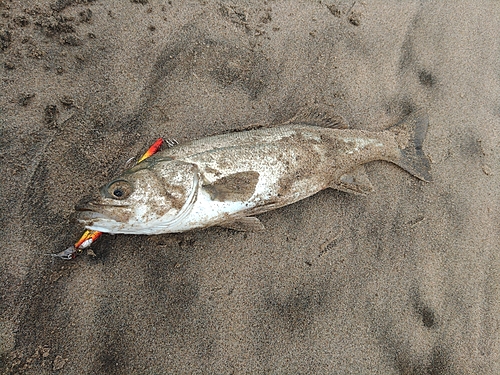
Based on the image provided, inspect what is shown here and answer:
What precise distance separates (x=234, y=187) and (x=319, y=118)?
1.44 metres

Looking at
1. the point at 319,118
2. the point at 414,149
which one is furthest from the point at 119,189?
the point at 414,149

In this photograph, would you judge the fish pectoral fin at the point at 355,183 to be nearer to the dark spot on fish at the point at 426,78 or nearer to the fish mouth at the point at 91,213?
the dark spot on fish at the point at 426,78

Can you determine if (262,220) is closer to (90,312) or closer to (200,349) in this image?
(200,349)

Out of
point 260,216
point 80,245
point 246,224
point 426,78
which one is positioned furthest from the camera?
point 426,78

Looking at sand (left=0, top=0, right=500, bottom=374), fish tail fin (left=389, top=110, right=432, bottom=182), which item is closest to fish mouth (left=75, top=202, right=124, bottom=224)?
sand (left=0, top=0, right=500, bottom=374)

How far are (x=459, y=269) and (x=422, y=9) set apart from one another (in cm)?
362

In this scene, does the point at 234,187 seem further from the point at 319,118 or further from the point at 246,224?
the point at 319,118

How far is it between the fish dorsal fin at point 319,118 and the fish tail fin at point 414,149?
791 millimetres

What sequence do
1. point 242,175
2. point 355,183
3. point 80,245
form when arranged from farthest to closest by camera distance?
point 355,183 → point 242,175 → point 80,245

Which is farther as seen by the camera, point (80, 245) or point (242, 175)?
point (242, 175)

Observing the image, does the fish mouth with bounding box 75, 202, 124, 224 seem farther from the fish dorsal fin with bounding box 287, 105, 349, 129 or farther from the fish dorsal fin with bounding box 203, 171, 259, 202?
the fish dorsal fin with bounding box 287, 105, 349, 129

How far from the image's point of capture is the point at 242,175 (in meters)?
3.21

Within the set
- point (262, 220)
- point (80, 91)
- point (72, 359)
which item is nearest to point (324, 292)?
point (262, 220)

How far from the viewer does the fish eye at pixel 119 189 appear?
112 inches
